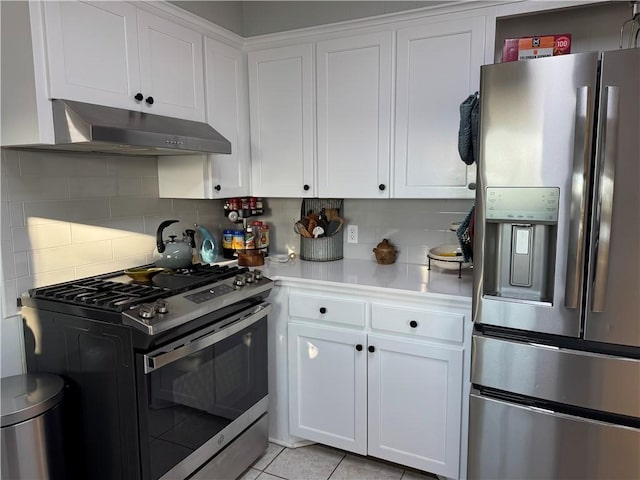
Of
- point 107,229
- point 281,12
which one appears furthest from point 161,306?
point 281,12

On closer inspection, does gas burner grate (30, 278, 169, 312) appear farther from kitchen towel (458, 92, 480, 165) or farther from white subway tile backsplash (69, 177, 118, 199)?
kitchen towel (458, 92, 480, 165)

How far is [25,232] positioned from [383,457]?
6.11ft

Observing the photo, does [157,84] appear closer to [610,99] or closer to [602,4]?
[610,99]

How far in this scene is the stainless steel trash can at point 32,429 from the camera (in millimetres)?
1471

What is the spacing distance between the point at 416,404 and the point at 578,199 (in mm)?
1133

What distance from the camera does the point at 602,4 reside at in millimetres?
2018

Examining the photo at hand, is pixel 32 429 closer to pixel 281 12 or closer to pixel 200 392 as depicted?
pixel 200 392

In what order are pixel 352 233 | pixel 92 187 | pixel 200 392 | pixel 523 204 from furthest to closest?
pixel 352 233 → pixel 92 187 → pixel 200 392 → pixel 523 204

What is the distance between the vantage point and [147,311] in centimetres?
155

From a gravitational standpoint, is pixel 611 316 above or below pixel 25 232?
below

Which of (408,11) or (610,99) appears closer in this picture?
(610,99)

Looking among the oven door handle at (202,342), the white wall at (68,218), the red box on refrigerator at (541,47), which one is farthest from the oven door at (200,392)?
the red box on refrigerator at (541,47)

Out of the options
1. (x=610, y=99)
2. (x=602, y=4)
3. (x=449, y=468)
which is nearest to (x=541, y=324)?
(x=610, y=99)

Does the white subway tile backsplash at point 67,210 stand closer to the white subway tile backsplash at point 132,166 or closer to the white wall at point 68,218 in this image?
the white wall at point 68,218
